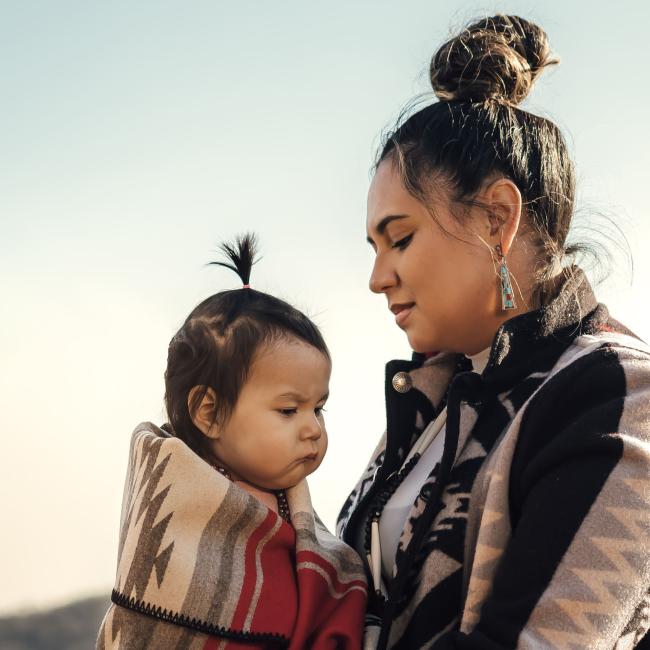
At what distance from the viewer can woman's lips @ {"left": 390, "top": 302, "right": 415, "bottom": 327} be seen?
8.23 feet

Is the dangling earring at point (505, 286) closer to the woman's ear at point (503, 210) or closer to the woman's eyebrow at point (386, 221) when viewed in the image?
the woman's ear at point (503, 210)

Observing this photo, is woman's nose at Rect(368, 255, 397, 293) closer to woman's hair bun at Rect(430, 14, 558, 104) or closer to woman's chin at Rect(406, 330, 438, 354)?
woman's chin at Rect(406, 330, 438, 354)

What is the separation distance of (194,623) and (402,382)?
0.91 meters

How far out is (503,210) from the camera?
8.11 ft

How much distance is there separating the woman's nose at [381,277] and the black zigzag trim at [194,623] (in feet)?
3.03

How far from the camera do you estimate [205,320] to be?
279cm

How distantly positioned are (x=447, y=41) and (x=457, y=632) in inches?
69.7

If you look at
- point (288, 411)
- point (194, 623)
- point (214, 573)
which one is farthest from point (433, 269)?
point (194, 623)

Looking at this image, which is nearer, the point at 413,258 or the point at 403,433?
the point at 413,258

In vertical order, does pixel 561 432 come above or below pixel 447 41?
below

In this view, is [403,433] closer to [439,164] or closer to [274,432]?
[274,432]

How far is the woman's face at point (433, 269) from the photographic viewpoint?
2.43 m

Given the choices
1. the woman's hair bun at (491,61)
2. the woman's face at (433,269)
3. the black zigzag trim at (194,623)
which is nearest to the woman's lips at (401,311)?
the woman's face at (433,269)

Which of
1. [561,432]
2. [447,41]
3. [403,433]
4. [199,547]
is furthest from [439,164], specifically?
[199,547]
